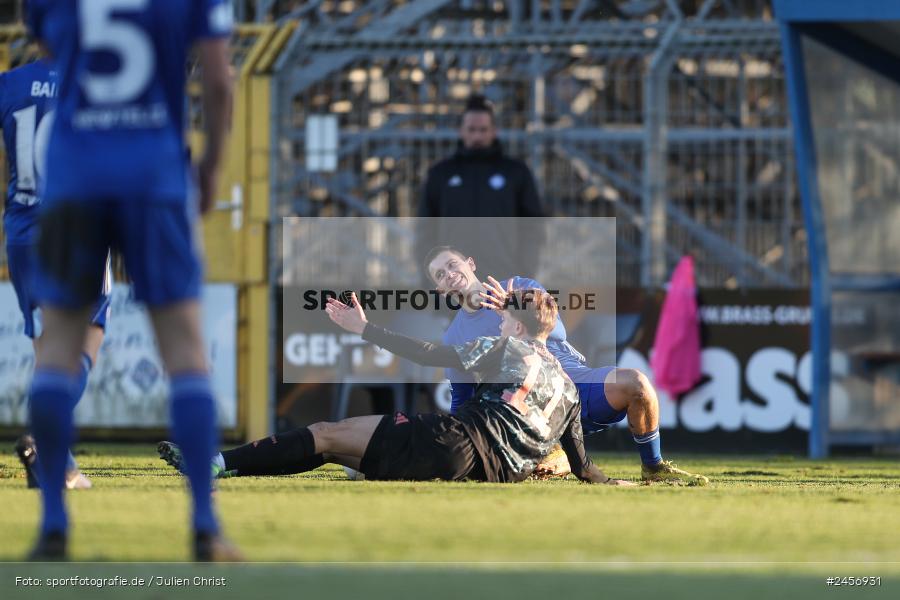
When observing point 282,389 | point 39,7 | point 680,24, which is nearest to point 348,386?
point 282,389

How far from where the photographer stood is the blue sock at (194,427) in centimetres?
449

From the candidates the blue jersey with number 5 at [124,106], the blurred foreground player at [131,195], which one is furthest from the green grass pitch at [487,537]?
the blue jersey with number 5 at [124,106]

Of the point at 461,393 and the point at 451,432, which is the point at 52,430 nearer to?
the point at 451,432

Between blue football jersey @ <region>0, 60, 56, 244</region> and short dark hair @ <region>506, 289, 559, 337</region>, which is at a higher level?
blue football jersey @ <region>0, 60, 56, 244</region>

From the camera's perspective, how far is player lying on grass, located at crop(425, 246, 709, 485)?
7.94 m

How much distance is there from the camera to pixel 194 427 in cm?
450

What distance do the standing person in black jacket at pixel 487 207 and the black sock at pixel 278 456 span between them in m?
3.89

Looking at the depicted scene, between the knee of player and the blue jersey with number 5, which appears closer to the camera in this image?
the blue jersey with number 5

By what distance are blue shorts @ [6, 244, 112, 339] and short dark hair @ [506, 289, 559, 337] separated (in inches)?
72.3

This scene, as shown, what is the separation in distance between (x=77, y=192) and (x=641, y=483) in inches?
161

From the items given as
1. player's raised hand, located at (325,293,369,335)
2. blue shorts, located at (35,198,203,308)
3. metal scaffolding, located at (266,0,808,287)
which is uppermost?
metal scaffolding, located at (266,0,808,287)

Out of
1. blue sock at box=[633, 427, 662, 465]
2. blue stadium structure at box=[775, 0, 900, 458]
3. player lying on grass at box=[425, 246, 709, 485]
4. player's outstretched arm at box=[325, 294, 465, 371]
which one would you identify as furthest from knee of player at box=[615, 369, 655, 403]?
blue stadium structure at box=[775, 0, 900, 458]

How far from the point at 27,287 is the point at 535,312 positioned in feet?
7.44

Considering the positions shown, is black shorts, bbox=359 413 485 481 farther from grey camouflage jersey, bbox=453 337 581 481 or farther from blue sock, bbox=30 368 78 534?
blue sock, bbox=30 368 78 534
